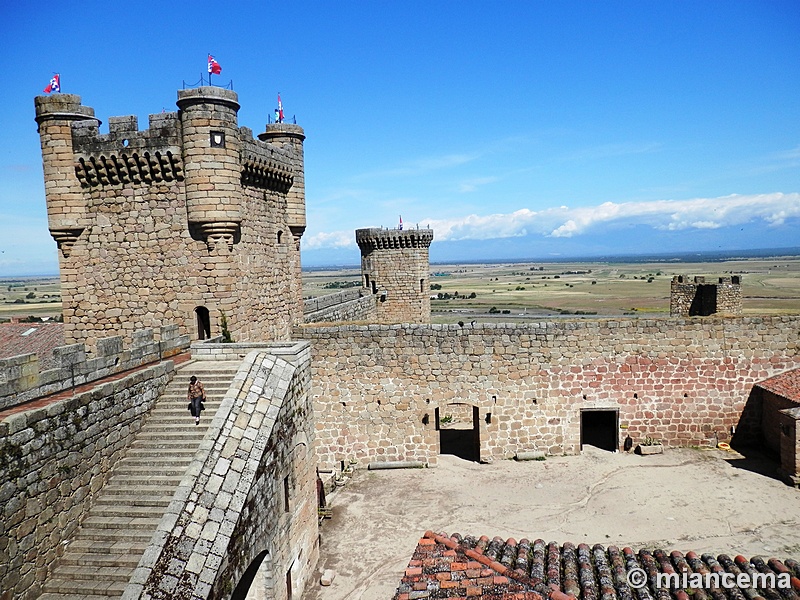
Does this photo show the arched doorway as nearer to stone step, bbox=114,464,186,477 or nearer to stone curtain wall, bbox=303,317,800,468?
stone step, bbox=114,464,186,477

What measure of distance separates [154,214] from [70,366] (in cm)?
490

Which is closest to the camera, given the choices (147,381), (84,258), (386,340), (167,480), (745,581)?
(745,581)

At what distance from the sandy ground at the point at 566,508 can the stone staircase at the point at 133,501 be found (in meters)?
3.92

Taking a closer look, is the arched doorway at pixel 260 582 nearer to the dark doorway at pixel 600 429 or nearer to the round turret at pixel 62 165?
the round turret at pixel 62 165

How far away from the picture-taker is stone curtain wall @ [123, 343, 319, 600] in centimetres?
725

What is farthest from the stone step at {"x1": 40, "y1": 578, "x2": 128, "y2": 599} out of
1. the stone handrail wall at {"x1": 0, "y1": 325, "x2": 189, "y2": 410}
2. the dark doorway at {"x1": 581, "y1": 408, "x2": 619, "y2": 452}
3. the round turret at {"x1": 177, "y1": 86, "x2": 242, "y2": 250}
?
the dark doorway at {"x1": 581, "y1": 408, "x2": 619, "y2": 452}

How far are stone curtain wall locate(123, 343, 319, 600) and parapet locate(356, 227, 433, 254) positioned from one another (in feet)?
45.6

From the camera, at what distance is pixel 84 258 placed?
13.0m

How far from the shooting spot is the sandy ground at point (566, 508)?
11.8 m

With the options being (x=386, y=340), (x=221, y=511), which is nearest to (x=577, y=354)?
(x=386, y=340)

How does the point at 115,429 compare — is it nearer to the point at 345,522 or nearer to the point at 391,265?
the point at 345,522

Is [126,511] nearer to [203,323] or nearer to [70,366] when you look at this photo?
[70,366]

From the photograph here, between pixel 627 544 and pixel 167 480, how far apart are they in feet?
29.7

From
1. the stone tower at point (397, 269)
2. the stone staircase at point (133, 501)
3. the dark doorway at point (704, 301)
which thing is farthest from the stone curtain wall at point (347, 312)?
the dark doorway at point (704, 301)
